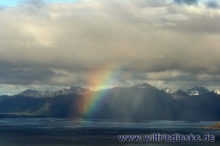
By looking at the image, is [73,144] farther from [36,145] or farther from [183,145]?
[183,145]

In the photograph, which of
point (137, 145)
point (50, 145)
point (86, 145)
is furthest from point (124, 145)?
point (50, 145)

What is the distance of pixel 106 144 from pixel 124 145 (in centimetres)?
943

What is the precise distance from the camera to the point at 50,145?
190m

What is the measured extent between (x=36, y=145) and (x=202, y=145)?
7641 cm

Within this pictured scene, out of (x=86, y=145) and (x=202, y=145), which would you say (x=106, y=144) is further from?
(x=202, y=145)

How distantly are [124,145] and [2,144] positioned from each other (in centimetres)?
5731

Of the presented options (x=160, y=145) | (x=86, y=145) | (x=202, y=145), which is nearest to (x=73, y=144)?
(x=86, y=145)

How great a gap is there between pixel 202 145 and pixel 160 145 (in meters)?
20.2

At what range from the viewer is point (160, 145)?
188875 millimetres

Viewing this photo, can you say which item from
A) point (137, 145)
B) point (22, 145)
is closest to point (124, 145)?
point (137, 145)

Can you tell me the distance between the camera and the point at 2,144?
641 feet

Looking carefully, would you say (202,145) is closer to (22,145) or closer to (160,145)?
(160,145)

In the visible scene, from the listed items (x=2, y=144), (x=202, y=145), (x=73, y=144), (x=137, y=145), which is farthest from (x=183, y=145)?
(x=2, y=144)

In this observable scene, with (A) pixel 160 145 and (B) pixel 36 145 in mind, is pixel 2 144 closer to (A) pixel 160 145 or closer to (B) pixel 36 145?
(B) pixel 36 145
